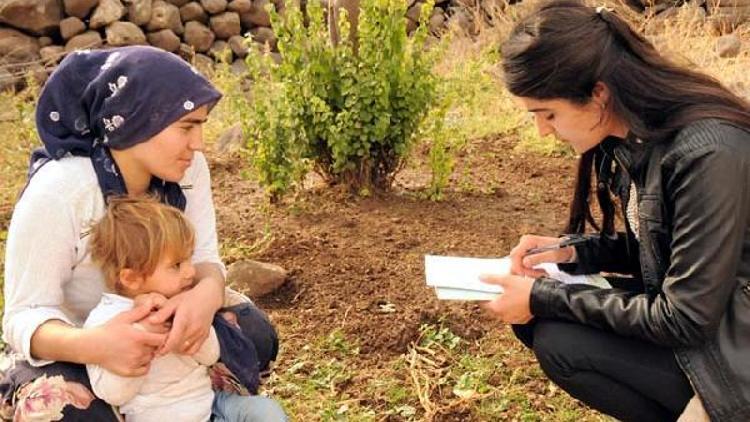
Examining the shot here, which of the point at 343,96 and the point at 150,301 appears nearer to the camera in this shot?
the point at 150,301

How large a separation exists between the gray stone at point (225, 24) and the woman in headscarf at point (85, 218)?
7.35 meters

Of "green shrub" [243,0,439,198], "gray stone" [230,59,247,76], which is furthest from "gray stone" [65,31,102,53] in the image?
"green shrub" [243,0,439,198]

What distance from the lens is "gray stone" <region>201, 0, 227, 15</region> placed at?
30.8 ft

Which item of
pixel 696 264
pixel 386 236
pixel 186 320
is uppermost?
pixel 696 264

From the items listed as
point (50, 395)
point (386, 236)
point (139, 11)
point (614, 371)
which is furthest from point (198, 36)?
point (614, 371)

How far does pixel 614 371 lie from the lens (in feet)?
7.72

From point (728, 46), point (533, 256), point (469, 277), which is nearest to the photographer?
point (469, 277)

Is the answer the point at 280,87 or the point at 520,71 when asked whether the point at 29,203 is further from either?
the point at 280,87

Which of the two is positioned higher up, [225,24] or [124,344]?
[124,344]

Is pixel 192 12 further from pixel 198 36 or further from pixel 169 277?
pixel 169 277

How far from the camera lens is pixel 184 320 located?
225 centimetres

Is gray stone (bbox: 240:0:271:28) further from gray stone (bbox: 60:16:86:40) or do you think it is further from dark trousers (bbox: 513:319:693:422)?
dark trousers (bbox: 513:319:693:422)

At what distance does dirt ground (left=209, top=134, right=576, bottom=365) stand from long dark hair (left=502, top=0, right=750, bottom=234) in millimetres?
1336

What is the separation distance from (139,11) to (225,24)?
37.4 inches
